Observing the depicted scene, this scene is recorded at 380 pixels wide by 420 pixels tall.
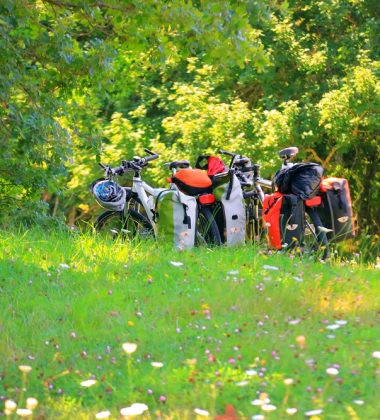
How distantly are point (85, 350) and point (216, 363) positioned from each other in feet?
2.52

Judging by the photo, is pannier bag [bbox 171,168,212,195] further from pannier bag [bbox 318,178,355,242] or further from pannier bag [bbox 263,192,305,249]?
pannier bag [bbox 318,178,355,242]

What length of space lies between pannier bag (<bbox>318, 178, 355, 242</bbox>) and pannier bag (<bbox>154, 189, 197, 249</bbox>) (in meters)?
1.13

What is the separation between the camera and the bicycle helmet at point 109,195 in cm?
968

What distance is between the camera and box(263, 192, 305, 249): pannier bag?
8.61 meters

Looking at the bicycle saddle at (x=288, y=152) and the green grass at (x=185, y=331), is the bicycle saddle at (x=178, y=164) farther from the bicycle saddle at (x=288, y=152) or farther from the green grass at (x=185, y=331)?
the green grass at (x=185, y=331)

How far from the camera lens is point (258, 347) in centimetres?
541

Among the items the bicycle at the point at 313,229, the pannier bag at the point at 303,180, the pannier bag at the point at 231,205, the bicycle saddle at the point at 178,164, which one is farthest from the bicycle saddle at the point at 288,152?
the bicycle saddle at the point at 178,164

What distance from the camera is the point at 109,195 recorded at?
9719 mm

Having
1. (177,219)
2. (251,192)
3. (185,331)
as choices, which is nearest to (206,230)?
(177,219)

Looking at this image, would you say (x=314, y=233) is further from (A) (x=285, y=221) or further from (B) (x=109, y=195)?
(B) (x=109, y=195)

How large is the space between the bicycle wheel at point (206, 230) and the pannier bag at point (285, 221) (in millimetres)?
724

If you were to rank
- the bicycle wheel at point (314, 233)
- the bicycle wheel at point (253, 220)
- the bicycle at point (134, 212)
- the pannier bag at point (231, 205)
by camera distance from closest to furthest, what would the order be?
the bicycle wheel at point (314, 233), the pannier bag at point (231, 205), the bicycle at point (134, 212), the bicycle wheel at point (253, 220)

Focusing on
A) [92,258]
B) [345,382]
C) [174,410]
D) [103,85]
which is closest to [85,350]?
[174,410]

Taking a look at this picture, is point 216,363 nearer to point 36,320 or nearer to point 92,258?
point 36,320
